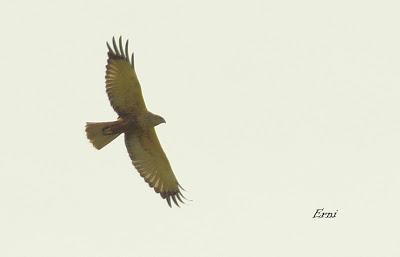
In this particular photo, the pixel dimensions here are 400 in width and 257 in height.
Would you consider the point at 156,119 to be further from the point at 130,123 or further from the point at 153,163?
the point at 153,163

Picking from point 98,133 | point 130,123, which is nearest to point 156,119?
point 130,123

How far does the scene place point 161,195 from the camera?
19.8 m

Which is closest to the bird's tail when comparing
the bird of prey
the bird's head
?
the bird of prey

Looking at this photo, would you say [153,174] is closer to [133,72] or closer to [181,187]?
[181,187]

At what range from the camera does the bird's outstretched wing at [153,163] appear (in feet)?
64.2

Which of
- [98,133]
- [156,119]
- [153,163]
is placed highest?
[156,119]

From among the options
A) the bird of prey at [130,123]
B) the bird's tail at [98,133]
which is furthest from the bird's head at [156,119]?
the bird's tail at [98,133]

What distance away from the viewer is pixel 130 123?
62.4 ft

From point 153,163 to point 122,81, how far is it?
2022mm

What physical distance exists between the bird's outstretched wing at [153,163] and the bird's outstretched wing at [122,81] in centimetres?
81

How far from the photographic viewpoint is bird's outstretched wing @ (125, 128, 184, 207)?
770 inches

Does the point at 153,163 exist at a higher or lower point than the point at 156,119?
lower

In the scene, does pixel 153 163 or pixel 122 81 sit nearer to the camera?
pixel 122 81

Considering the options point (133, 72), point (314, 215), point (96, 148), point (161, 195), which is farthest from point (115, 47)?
point (314, 215)
